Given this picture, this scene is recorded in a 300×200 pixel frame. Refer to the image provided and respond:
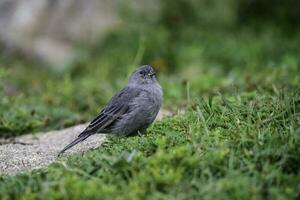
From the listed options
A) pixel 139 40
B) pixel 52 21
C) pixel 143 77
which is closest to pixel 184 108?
pixel 143 77

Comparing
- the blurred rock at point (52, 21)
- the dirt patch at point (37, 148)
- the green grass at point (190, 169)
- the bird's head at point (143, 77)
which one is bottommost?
the dirt patch at point (37, 148)

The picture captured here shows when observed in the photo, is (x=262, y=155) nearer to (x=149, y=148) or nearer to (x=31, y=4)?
(x=149, y=148)

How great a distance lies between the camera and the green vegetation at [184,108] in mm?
3643

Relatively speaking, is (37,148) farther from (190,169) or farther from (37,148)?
(190,169)

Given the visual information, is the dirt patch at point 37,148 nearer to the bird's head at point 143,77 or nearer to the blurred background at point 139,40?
the bird's head at point 143,77

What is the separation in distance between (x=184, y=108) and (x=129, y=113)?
1165 mm

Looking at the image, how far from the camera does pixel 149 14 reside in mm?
10555

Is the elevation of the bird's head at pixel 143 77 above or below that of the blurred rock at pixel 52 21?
below

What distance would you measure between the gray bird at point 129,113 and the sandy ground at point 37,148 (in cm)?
16

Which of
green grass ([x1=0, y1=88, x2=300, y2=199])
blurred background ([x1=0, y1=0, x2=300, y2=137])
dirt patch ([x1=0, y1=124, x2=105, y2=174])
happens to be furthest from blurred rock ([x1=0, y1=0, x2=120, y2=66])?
green grass ([x1=0, y1=88, x2=300, y2=199])

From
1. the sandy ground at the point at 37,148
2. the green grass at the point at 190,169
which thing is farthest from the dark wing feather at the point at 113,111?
the green grass at the point at 190,169

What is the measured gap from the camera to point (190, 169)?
3.81 meters

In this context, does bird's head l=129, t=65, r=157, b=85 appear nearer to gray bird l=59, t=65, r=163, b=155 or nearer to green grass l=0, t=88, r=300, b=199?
gray bird l=59, t=65, r=163, b=155

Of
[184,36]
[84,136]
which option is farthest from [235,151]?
[184,36]
